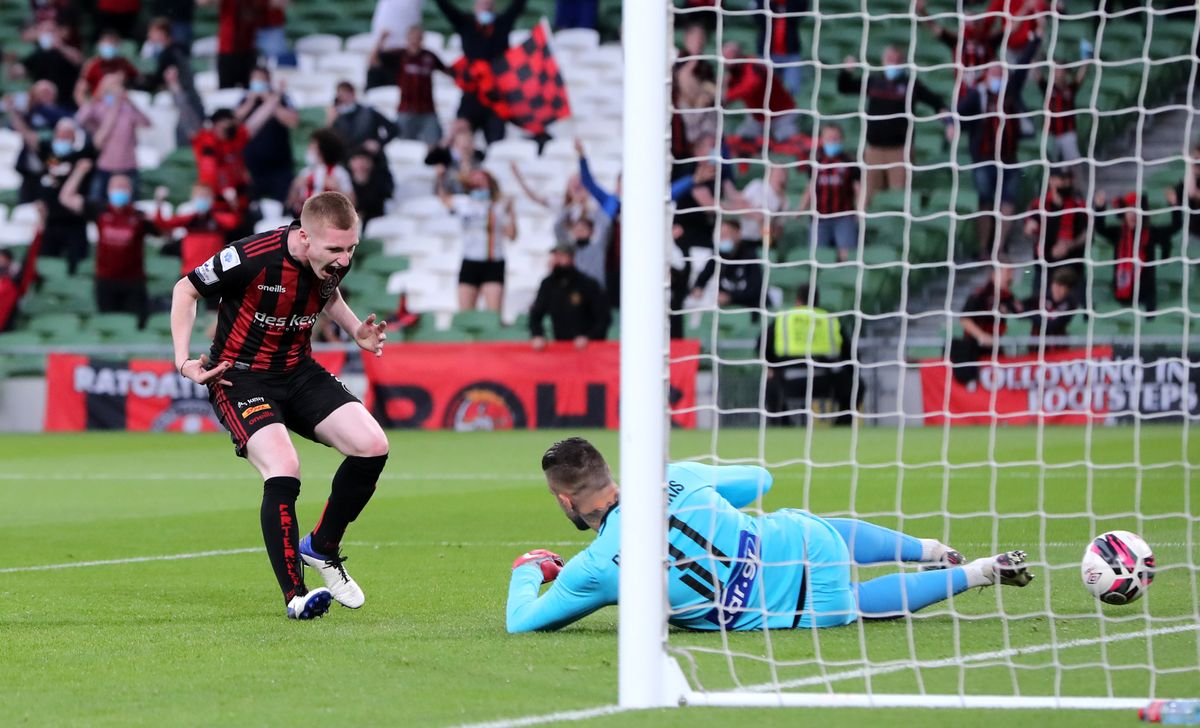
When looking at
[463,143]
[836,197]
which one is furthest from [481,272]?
[836,197]

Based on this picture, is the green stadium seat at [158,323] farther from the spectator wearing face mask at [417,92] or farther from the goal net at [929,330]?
the goal net at [929,330]

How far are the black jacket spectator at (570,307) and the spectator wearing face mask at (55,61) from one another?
8671 millimetres

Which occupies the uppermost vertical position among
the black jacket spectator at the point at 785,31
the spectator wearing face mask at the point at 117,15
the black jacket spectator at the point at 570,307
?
the spectator wearing face mask at the point at 117,15

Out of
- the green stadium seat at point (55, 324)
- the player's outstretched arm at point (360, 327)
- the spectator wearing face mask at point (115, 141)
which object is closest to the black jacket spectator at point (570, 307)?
the green stadium seat at point (55, 324)

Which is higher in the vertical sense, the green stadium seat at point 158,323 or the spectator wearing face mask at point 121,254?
the spectator wearing face mask at point 121,254

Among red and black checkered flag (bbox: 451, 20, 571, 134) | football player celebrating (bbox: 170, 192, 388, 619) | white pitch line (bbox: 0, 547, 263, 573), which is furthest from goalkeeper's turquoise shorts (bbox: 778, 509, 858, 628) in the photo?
red and black checkered flag (bbox: 451, 20, 571, 134)

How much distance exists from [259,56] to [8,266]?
17.3 feet

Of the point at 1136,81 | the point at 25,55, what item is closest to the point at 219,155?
the point at 25,55

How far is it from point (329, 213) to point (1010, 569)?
115 inches

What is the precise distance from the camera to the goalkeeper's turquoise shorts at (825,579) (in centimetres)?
563

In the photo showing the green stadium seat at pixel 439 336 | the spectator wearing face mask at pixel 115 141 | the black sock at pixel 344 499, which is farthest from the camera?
the spectator wearing face mask at pixel 115 141

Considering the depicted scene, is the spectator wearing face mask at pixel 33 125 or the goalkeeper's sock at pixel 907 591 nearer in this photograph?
the goalkeeper's sock at pixel 907 591

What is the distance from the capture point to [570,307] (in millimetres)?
18984

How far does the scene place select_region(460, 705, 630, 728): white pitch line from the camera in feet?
13.6
